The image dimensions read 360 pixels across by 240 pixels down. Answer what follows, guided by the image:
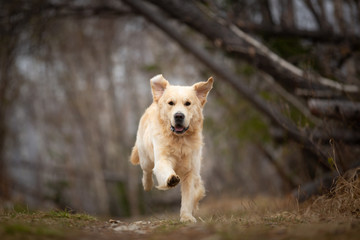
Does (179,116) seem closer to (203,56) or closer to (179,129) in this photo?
(179,129)

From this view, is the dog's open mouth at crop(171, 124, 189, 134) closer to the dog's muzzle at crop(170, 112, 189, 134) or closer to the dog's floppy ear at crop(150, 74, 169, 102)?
the dog's muzzle at crop(170, 112, 189, 134)

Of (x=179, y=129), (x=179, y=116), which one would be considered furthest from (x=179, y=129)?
(x=179, y=116)

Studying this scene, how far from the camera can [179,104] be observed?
17.6ft

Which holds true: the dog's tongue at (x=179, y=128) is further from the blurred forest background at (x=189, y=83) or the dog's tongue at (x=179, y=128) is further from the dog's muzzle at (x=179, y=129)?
the blurred forest background at (x=189, y=83)

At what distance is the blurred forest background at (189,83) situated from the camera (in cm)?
926

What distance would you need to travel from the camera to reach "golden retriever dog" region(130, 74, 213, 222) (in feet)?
17.5

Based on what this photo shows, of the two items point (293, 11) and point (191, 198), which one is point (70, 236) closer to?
point (191, 198)

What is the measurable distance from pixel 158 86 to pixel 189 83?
1412 centimetres

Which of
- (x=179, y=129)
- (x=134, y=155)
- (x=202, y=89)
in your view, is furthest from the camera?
(x=134, y=155)

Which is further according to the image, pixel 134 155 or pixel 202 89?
pixel 134 155

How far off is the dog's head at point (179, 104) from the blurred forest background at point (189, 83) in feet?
5.78

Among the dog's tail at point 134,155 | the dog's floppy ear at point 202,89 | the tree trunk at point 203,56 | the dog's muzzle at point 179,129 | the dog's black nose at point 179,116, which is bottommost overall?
the dog's tail at point 134,155

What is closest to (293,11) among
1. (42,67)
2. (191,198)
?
(191,198)

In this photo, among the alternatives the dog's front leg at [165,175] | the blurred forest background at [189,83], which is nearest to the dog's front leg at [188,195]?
the dog's front leg at [165,175]
